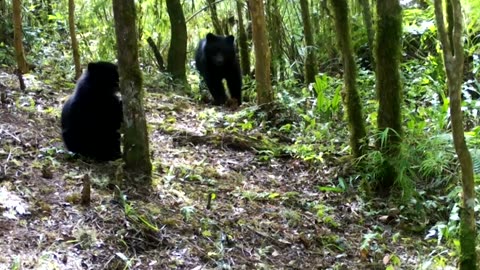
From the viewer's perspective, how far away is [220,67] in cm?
1123

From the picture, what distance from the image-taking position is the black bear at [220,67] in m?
11.1

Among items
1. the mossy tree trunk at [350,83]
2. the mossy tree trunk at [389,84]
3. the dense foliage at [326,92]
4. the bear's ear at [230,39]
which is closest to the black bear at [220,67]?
the bear's ear at [230,39]

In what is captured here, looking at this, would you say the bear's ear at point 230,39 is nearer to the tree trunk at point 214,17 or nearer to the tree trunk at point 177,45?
the tree trunk at point 177,45

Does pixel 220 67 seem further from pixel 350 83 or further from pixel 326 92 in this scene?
pixel 350 83

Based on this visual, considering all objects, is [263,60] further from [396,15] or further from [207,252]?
[207,252]

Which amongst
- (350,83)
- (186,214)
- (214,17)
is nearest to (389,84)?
(350,83)

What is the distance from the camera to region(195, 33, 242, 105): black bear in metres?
11.1

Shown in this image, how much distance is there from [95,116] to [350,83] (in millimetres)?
2866

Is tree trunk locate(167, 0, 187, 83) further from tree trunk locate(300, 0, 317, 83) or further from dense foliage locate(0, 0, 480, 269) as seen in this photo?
tree trunk locate(300, 0, 317, 83)

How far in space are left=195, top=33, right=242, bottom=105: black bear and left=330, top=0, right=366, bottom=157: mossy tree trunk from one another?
4288 mm

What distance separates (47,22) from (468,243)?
12182 mm

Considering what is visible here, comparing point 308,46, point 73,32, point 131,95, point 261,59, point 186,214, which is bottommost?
point 186,214

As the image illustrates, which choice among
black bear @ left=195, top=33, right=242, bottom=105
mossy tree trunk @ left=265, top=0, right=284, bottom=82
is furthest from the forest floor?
mossy tree trunk @ left=265, top=0, right=284, bottom=82

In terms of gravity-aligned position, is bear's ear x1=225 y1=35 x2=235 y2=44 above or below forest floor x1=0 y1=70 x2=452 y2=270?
above
